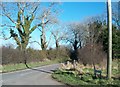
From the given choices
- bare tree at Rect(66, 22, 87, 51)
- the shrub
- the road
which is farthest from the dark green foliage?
bare tree at Rect(66, 22, 87, 51)

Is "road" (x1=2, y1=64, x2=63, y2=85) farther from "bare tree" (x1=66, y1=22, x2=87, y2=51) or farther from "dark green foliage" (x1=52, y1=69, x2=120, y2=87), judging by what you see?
"bare tree" (x1=66, y1=22, x2=87, y2=51)

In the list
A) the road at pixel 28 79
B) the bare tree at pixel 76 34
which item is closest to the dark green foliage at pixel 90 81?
the road at pixel 28 79

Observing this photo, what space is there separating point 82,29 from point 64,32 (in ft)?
20.5

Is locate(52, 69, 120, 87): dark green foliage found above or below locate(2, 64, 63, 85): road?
above

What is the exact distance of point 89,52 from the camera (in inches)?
1481

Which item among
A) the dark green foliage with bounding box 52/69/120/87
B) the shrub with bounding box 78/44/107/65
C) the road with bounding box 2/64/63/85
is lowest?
the road with bounding box 2/64/63/85

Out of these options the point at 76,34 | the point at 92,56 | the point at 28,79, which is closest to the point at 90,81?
the point at 28,79

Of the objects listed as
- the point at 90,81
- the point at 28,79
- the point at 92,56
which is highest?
the point at 92,56

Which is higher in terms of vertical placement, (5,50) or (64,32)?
(64,32)

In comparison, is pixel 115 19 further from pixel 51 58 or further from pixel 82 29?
pixel 82 29

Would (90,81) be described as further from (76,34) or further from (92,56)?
(76,34)

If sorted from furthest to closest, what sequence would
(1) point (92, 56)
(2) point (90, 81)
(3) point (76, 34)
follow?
(3) point (76, 34) → (1) point (92, 56) → (2) point (90, 81)

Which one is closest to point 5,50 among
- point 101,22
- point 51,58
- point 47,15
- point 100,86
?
point 47,15

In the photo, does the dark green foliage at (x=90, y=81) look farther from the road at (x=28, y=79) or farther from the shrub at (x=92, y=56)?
the shrub at (x=92, y=56)
